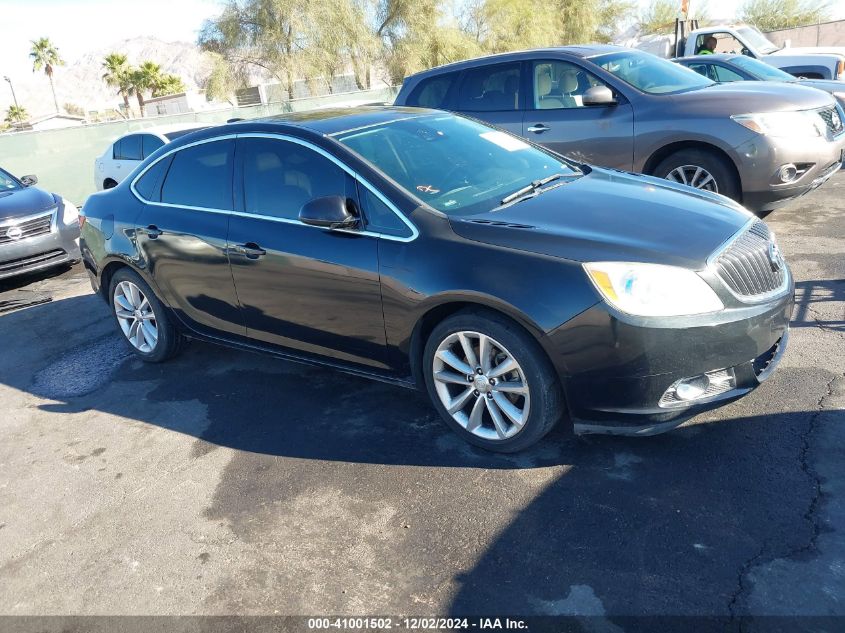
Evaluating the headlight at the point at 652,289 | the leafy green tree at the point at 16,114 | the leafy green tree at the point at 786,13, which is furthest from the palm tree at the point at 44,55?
the headlight at the point at 652,289

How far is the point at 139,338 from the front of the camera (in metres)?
5.54

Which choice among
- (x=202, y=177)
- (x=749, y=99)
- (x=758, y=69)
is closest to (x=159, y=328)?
(x=202, y=177)

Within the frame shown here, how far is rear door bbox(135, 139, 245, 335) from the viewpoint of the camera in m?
4.61

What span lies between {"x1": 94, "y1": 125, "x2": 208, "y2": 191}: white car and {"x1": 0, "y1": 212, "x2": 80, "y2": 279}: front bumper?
2940mm

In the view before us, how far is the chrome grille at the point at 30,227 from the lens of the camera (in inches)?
328

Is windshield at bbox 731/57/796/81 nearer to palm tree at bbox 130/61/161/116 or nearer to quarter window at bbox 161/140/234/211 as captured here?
quarter window at bbox 161/140/234/211

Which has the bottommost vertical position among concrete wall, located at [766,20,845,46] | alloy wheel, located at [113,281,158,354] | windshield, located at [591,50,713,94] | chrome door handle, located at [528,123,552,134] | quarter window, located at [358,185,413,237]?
alloy wheel, located at [113,281,158,354]

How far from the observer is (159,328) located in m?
5.32

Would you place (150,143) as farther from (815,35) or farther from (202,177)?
(815,35)

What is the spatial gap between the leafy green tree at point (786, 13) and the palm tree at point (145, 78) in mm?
45939

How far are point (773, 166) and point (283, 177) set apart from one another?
438cm

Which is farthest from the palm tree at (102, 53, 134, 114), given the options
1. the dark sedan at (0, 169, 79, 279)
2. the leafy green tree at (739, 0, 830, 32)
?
the dark sedan at (0, 169, 79, 279)

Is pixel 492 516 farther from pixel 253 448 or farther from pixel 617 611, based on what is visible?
pixel 253 448

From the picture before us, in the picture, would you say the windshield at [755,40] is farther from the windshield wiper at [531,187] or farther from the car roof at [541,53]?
the windshield wiper at [531,187]
